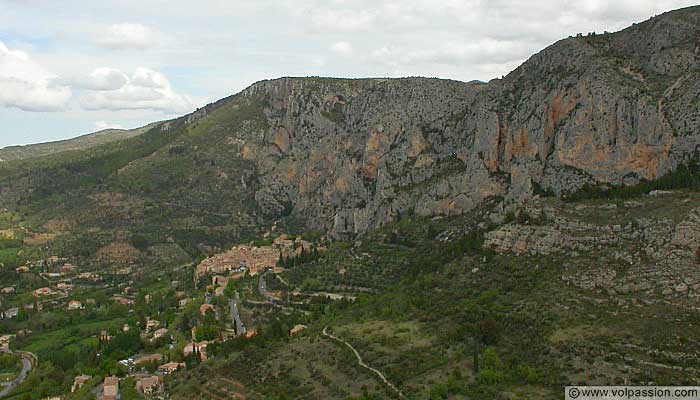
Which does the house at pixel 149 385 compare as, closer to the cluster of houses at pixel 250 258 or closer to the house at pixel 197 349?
the house at pixel 197 349

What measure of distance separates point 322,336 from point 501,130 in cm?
4643

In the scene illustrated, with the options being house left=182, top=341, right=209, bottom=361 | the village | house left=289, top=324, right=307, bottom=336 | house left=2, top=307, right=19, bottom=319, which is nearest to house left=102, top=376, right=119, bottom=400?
the village

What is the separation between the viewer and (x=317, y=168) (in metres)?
144

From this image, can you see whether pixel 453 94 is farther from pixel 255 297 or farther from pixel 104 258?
pixel 104 258

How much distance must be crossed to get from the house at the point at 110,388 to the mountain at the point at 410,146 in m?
49.7

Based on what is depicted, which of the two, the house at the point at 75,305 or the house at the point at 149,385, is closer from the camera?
the house at the point at 149,385

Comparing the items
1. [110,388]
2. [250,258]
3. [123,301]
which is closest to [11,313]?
[123,301]

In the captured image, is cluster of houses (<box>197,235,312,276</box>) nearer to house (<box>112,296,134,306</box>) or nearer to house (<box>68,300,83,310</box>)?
house (<box>112,296,134,306</box>)

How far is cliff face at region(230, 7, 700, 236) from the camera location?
79.5 metres

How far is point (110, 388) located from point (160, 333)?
811 inches

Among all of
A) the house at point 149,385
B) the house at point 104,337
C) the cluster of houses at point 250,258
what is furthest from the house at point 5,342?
the house at point 149,385

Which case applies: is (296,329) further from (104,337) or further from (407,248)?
(104,337)

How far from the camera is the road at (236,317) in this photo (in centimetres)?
7690

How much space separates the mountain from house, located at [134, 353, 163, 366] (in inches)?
1683
